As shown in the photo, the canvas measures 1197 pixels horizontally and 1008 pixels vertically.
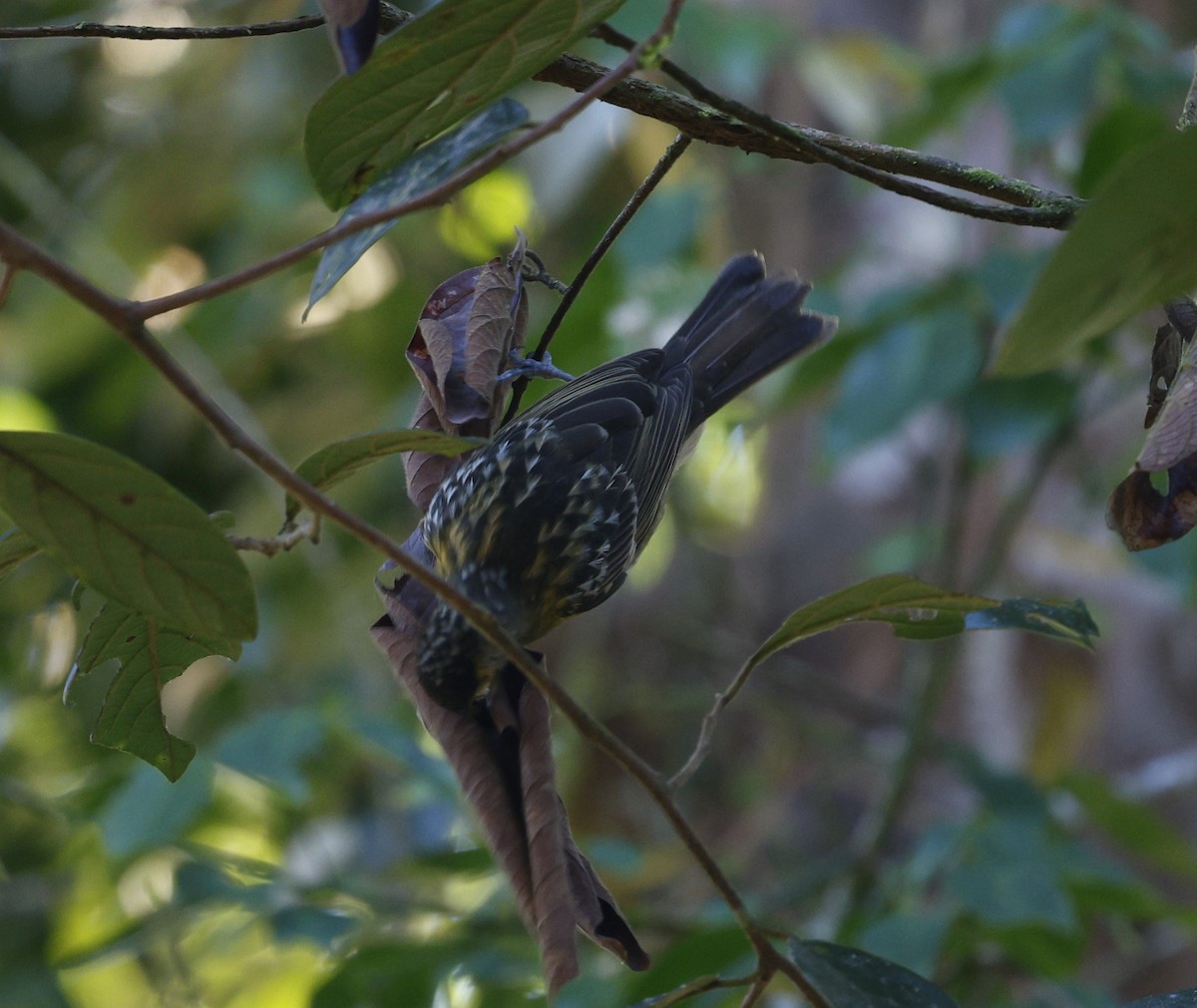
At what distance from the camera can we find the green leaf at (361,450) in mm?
1015

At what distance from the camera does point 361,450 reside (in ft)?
3.45

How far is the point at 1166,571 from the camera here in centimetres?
262

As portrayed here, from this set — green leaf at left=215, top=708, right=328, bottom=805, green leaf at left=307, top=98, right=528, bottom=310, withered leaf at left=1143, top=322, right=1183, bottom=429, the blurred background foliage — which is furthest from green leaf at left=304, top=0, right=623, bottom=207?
green leaf at left=215, top=708, right=328, bottom=805

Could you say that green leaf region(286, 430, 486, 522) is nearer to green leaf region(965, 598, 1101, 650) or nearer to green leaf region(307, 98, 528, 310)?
green leaf region(307, 98, 528, 310)

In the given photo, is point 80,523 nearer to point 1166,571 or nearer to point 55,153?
point 1166,571

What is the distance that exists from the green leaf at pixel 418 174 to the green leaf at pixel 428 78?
1.0 inches

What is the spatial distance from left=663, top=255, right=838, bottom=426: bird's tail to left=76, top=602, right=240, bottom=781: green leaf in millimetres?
1130

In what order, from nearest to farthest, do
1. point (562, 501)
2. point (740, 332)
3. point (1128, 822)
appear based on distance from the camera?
1. point (562, 501)
2. point (740, 332)
3. point (1128, 822)

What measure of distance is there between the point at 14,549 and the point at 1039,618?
0.86 metres

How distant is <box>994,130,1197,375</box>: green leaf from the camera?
0.74 m

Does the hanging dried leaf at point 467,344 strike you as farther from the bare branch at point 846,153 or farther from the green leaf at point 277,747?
the green leaf at point 277,747

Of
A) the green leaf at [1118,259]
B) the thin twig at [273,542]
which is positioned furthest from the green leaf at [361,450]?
the green leaf at [1118,259]

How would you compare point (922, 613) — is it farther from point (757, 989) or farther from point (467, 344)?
point (467, 344)

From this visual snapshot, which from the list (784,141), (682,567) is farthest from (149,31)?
(682,567)
